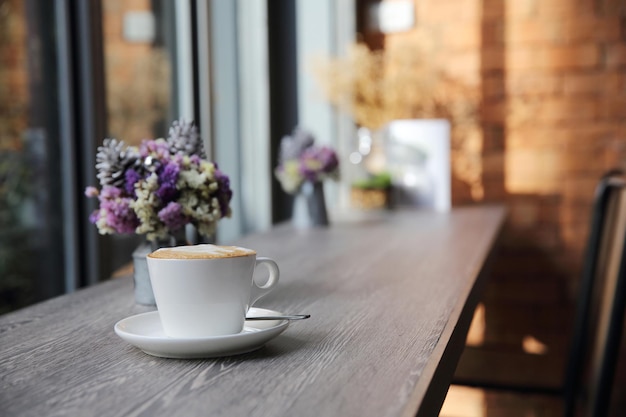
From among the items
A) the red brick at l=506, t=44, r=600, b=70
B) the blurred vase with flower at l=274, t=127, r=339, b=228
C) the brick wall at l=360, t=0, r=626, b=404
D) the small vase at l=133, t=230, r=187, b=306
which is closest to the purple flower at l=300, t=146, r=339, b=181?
the blurred vase with flower at l=274, t=127, r=339, b=228

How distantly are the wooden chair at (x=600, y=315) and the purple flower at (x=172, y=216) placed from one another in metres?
1.05

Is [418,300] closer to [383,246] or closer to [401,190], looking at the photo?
[383,246]

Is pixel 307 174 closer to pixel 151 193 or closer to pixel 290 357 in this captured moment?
pixel 151 193

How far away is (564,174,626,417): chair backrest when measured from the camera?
1765mm

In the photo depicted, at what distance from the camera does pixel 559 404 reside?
2939 millimetres

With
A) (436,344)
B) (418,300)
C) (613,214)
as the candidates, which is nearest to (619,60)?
(613,214)

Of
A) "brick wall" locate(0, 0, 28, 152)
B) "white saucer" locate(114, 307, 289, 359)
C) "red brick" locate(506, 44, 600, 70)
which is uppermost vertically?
"red brick" locate(506, 44, 600, 70)

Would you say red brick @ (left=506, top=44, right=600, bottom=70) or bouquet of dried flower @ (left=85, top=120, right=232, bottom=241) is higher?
red brick @ (left=506, top=44, right=600, bottom=70)

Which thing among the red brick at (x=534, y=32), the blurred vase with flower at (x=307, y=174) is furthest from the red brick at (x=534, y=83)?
the blurred vase with flower at (x=307, y=174)

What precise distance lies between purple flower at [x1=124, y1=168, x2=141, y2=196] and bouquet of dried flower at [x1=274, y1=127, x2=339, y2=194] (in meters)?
1.12

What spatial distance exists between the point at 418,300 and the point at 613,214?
1584 mm

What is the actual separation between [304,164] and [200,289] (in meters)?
1.39

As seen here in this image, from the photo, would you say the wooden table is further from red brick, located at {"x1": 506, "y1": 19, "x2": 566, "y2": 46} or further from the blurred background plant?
red brick, located at {"x1": 506, "y1": 19, "x2": 566, "y2": 46}

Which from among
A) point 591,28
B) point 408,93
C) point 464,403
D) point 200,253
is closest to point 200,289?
point 200,253
